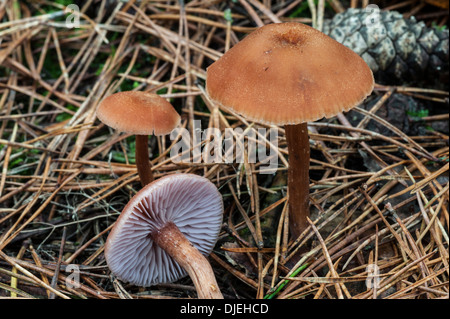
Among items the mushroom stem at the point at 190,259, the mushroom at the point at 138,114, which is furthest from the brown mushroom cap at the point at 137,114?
the mushroom stem at the point at 190,259

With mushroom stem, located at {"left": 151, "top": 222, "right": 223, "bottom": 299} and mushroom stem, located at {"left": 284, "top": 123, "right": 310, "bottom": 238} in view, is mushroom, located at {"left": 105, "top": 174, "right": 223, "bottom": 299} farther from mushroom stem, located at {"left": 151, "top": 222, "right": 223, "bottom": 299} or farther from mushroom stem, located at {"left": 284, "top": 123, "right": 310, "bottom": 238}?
mushroom stem, located at {"left": 284, "top": 123, "right": 310, "bottom": 238}

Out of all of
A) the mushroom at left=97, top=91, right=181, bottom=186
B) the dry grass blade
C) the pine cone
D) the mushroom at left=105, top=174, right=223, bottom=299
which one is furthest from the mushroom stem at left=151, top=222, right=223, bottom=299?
the pine cone

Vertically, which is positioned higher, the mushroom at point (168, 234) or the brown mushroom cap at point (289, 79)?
the brown mushroom cap at point (289, 79)

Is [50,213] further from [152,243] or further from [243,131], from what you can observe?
[243,131]

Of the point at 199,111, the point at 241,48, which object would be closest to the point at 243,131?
the point at 199,111

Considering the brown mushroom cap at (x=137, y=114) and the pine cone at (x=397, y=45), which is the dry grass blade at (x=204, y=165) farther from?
the brown mushroom cap at (x=137, y=114)

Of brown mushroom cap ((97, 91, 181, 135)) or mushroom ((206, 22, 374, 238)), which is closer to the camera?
mushroom ((206, 22, 374, 238))

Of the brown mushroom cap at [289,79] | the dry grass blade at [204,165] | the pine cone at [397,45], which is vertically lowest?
the dry grass blade at [204,165]
